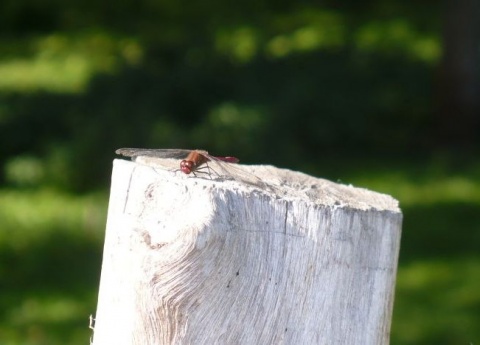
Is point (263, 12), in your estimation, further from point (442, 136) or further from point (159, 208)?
point (159, 208)

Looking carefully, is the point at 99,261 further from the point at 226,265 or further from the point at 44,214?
the point at 226,265

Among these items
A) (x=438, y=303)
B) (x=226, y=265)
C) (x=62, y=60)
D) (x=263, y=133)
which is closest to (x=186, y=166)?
(x=226, y=265)

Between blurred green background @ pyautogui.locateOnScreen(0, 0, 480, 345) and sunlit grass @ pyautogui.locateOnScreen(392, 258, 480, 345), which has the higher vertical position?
blurred green background @ pyautogui.locateOnScreen(0, 0, 480, 345)

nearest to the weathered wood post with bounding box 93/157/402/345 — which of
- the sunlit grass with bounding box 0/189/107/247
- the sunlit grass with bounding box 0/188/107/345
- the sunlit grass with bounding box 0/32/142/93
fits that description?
the sunlit grass with bounding box 0/188/107/345

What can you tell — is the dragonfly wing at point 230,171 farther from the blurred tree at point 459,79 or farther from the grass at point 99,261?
the blurred tree at point 459,79

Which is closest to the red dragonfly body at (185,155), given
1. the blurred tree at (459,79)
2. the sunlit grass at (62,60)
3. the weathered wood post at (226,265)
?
the weathered wood post at (226,265)

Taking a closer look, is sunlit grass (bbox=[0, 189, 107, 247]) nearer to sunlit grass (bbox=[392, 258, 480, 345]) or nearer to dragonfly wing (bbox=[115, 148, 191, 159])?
sunlit grass (bbox=[392, 258, 480, 345])

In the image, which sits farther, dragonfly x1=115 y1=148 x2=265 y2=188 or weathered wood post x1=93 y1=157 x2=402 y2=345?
dragonfly x1=115 y1=148 x2=265 y2=188

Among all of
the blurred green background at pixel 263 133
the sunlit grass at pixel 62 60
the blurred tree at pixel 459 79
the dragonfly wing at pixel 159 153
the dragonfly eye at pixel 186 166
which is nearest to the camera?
the dragonfly eye at pixel 186 166

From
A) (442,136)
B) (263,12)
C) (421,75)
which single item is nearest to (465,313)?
(442,136)
